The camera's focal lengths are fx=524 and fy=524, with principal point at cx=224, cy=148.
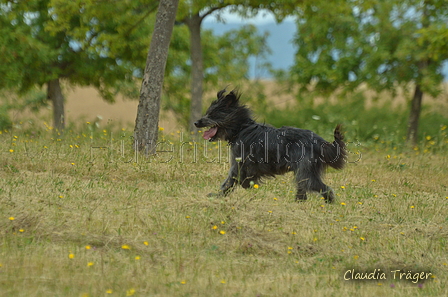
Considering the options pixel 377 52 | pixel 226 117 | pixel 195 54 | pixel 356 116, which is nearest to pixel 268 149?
pixel 226 117

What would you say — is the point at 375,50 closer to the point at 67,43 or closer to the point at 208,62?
the point at 208,62

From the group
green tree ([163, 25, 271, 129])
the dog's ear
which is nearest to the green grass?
the dog's ear

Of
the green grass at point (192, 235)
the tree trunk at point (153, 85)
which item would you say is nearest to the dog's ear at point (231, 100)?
the green grass at point (192, 235)

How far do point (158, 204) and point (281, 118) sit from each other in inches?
814

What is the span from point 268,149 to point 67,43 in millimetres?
11279

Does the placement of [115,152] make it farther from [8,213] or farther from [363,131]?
[363,131]

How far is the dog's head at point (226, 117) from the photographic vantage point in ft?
27.2

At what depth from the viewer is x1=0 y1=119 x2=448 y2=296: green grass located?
4941 millimetres

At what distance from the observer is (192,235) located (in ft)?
20.2

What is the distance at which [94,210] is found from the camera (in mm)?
6676

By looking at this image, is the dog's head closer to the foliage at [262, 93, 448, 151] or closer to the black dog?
the black dog

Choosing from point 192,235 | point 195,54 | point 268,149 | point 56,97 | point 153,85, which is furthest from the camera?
point 56,97

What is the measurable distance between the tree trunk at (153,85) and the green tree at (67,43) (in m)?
3.12

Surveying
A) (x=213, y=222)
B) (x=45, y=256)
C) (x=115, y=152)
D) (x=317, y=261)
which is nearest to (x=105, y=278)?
(x=45, y=256)
